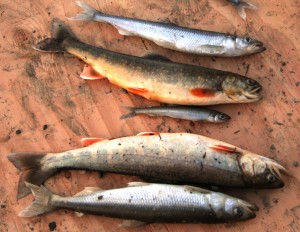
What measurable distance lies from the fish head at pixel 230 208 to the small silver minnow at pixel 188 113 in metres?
0.68

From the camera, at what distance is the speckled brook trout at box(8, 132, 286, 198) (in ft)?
10.9

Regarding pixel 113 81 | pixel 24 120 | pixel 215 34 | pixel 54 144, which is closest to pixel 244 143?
pixel 215 34

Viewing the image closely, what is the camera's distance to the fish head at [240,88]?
3.54 meters

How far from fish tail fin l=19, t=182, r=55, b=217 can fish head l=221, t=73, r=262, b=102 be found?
179cm

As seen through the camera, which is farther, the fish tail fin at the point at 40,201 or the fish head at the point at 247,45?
the fish head at the point at 247,45

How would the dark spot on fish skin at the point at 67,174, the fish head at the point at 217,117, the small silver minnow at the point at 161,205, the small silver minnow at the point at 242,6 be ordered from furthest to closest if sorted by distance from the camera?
the small silver minnow at the point at 242,6, the dark spot on fish skin at the point at 67,174, the fish head at the point at 217,117, the small silver minnow at the point at 161,205

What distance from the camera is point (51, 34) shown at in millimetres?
4035

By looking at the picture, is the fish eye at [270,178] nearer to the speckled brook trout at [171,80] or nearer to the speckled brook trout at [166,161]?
the speckled brook trout at [166,161]

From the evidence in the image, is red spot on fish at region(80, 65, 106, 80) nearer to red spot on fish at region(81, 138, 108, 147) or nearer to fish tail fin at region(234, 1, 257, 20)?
red spot on fish at region(81, 138, 108, 147)

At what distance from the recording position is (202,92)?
3531 mm

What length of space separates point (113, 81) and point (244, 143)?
1.31 meters

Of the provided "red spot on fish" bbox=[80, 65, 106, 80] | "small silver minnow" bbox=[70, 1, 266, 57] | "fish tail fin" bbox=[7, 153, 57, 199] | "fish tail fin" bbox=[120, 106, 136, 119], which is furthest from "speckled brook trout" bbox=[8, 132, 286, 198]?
"small silver minnow" bbox=[70, 1, 266, 57]

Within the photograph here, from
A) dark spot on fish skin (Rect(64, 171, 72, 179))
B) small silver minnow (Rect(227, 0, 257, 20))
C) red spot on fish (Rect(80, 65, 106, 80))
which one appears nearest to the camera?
dark spot on fish skin (Rect(64, 171, 72, 179))

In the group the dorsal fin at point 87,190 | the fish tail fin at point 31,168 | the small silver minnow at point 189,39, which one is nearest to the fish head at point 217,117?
the small silver minnow at point 189,39
